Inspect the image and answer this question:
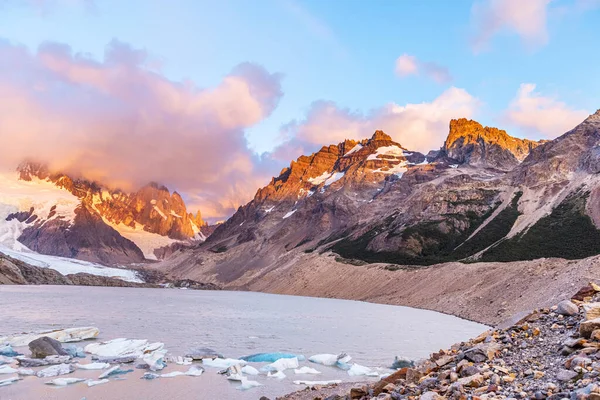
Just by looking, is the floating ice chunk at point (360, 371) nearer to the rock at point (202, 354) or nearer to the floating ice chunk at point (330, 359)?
the floating ice chunk at point (330, 359)

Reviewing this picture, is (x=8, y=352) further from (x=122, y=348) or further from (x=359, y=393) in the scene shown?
(x=359, y=393)

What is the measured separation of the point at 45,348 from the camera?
3309 cm

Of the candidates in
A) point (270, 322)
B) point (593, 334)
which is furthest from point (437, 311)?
point (593, 334)

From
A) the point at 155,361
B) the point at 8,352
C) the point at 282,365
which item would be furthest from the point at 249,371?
the point at 8,352

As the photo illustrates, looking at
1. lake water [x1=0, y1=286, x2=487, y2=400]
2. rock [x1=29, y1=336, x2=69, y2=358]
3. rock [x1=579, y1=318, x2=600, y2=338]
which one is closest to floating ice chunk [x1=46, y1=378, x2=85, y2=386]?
lake water [x1=0, y1=286, x2=487, y2=400]

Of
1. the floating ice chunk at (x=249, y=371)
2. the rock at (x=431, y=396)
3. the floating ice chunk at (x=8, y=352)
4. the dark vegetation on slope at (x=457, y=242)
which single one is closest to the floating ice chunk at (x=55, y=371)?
the floating ice chunk at (x=8, y=352)

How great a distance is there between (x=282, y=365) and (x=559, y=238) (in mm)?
128515

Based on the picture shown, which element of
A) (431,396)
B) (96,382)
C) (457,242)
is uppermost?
(457,242)

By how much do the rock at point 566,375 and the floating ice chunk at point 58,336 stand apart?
123 ft

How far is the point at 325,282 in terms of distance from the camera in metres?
192

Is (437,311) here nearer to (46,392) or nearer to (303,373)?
(303,373)

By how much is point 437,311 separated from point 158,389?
87.5m

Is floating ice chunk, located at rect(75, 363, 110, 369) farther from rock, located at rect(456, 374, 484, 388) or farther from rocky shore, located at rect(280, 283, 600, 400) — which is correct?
rock, located at rect(456, 374, 484, 388)

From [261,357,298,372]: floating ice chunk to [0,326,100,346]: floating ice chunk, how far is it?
19.4 meters
